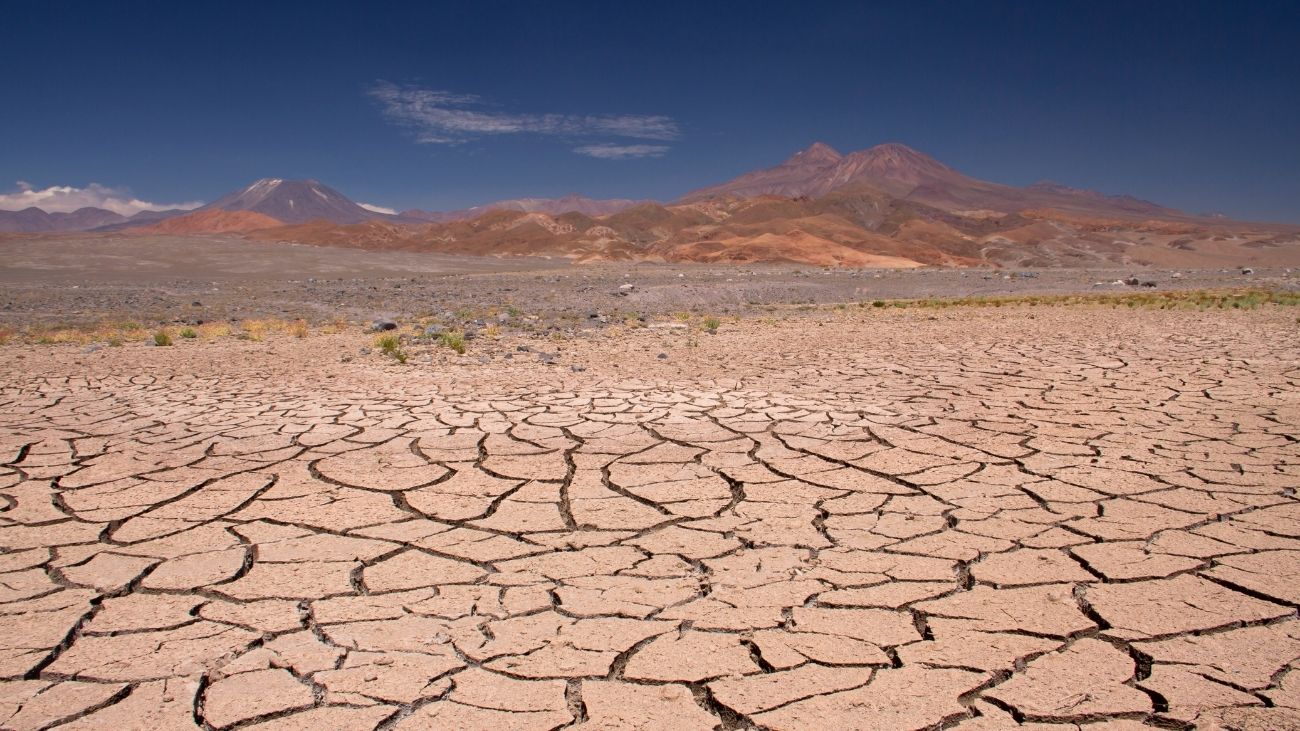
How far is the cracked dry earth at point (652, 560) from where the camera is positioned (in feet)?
6.06

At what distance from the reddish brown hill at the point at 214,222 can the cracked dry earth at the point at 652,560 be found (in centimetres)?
11102

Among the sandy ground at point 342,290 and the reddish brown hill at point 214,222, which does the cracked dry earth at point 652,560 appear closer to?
the sandy ground at point 342,290

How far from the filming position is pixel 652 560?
104 inches

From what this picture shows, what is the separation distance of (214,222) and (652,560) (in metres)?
128

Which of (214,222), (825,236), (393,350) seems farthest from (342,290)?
(214,222)

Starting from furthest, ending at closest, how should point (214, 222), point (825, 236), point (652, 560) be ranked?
1. point (214, 222)
2. point (825, 236)
3. point (652, 560)

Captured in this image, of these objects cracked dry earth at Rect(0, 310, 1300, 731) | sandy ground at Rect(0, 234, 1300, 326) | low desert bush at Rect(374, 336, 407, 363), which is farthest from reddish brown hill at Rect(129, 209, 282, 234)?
cracked dry earth at Rect(0, 310, 1300, 731)

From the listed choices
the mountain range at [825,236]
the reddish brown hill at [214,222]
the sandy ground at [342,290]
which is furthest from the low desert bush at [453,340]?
the reddish brown hill at [214,222]

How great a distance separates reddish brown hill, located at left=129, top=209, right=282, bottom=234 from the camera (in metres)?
106

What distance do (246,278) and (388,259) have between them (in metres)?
11.2

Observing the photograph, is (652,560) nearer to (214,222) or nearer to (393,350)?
(393,350)

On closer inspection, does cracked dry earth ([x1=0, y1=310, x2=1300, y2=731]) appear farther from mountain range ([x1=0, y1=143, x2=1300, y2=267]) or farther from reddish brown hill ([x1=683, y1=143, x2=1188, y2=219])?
reddish brown hill ([x1=683, y1=143, x2=1188, y2=219])

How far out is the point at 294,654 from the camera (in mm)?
2035

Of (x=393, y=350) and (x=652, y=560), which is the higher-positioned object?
(x=393, y=350)
